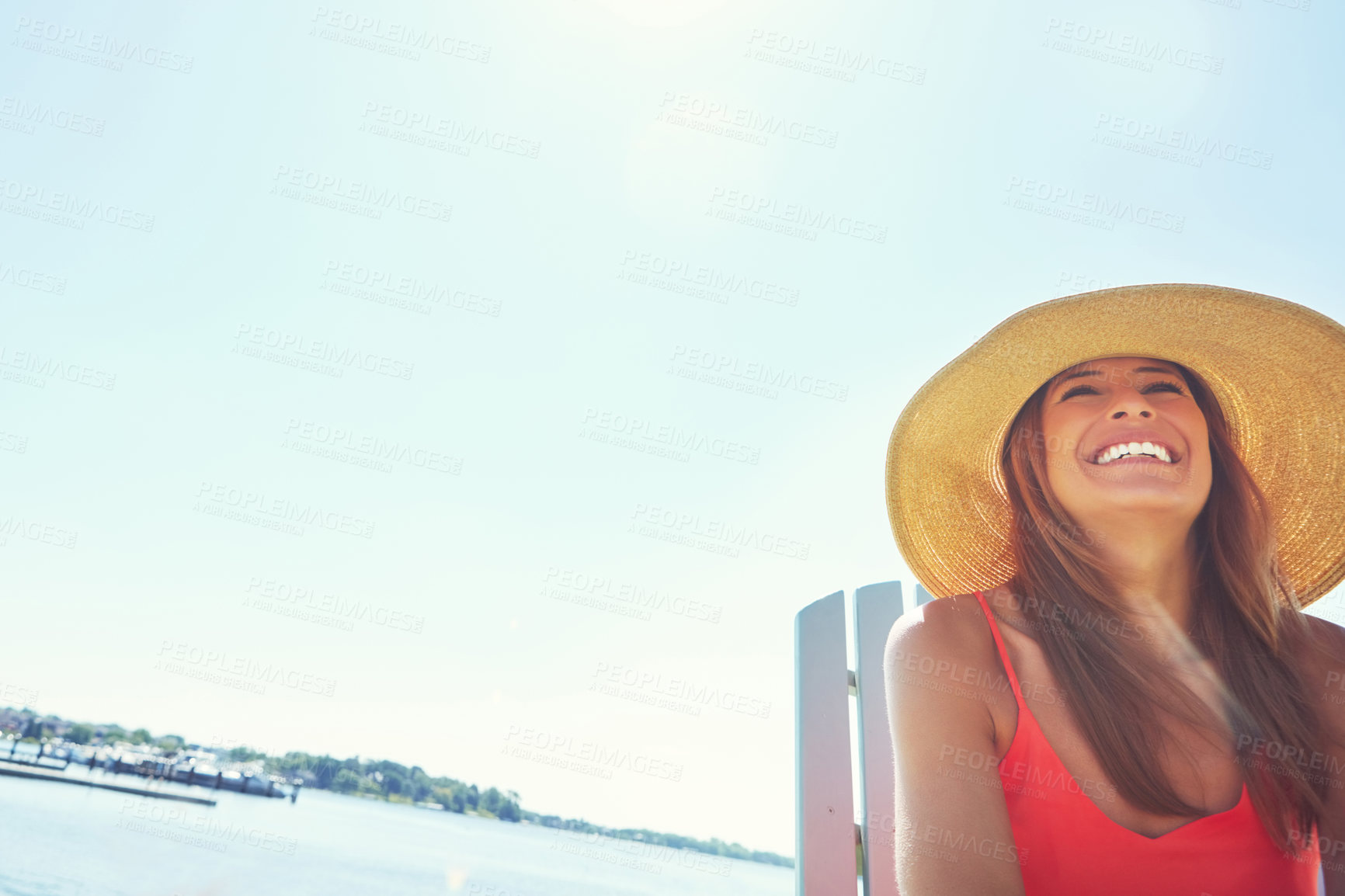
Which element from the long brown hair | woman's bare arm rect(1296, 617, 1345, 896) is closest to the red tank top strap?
the long brown hair

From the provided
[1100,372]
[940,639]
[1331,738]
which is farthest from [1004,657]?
[1100,372]

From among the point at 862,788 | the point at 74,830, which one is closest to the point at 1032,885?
the point at 862,788

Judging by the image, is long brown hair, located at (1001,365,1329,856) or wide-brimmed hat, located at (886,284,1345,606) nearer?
long brown hair, located at (1001,365,1329,856)

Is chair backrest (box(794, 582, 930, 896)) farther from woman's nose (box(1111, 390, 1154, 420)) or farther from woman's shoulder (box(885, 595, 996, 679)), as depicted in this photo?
woman's nose (box(1111, 390, 1154, 420))

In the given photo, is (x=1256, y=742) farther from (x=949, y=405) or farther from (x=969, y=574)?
(x=949, y=405)

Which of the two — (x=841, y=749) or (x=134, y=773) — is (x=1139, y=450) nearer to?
(x=841, y=749)

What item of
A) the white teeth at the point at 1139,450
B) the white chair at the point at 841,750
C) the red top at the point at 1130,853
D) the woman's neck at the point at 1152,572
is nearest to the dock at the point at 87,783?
the white chair at the point at 841,750

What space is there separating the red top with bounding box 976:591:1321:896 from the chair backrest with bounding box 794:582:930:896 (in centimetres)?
57

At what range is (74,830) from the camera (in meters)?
17.0

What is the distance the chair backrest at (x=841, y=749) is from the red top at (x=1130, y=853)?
0.57m

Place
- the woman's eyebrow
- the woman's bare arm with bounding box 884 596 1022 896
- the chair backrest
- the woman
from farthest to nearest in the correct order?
1. the chair backrest
2. the woman's eyebrow
3. the woman
4. the woman's bare arm with bounding box 884 596 1022 896

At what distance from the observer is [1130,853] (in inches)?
53.8

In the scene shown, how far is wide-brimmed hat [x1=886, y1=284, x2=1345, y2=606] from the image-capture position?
1.83 meters

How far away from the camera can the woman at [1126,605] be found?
139cm
